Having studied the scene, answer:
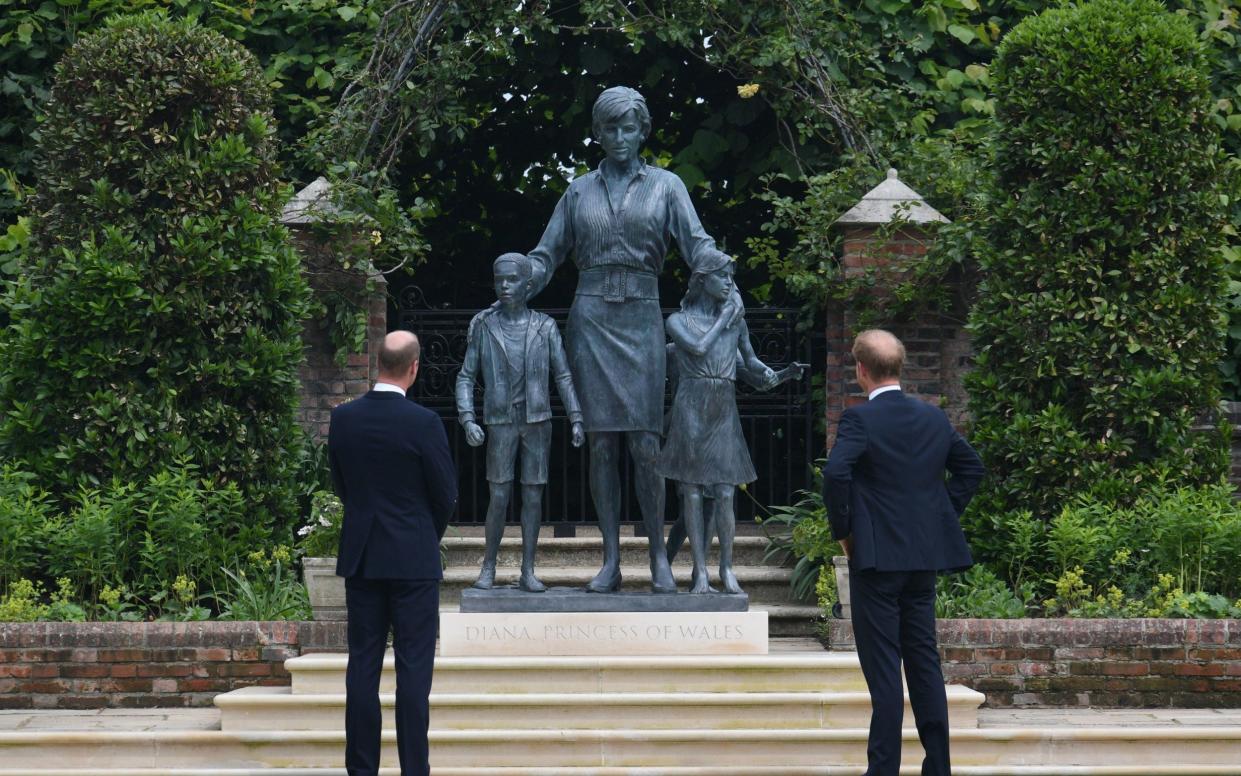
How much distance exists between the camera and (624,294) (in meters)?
7.55

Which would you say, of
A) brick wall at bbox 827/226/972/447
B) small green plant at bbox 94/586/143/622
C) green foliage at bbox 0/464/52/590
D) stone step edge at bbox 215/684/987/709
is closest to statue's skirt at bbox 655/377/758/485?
stone step edge at bbox 215/684/987/709

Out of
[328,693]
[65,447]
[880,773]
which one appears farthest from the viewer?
[65,447]

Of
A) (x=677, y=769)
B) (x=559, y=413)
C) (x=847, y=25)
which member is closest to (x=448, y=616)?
(x=677, y=769)

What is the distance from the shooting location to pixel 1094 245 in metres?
8.70

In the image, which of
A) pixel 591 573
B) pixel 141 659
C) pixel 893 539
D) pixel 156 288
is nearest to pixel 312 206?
pixel 156 288

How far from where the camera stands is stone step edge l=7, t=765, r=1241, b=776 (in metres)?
6.42

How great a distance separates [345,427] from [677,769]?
1.98 meters

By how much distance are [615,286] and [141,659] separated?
2879mm

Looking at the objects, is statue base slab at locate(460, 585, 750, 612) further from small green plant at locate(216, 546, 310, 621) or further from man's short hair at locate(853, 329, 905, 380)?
man's short hair at locate(853, 329, 905, 380)

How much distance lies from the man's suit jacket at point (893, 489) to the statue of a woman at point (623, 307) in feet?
6.79

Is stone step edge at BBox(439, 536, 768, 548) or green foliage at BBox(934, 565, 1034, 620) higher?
stone step edge at BBox(439, 536, 768, 548)

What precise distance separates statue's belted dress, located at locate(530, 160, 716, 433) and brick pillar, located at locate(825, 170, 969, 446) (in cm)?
219

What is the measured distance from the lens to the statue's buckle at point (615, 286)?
7.55 metres

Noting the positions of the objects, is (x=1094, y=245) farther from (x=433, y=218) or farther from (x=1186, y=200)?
(x=433, y=218)
